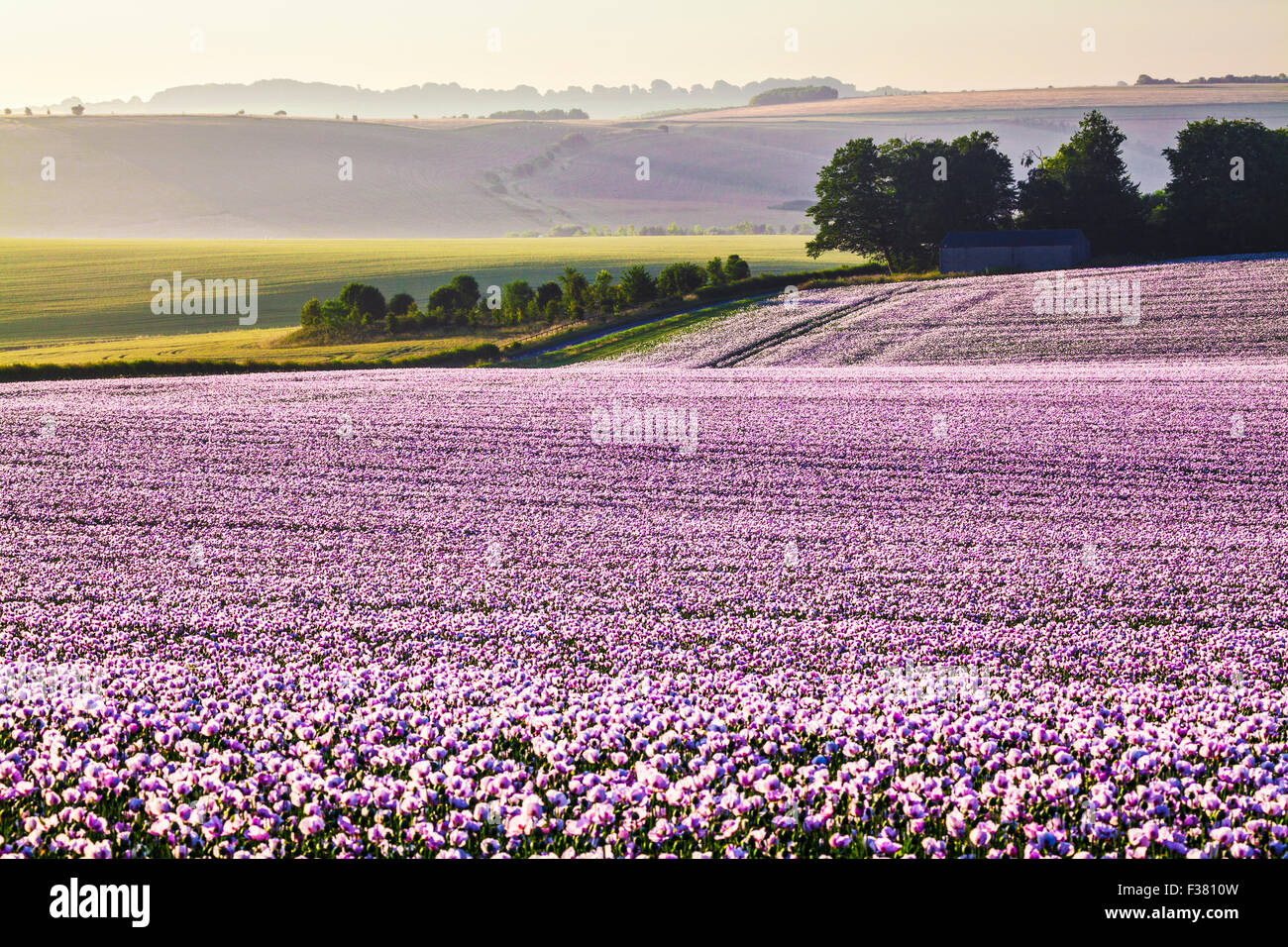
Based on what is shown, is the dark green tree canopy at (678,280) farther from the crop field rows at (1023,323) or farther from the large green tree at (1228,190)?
the large green tree at (1228,190)

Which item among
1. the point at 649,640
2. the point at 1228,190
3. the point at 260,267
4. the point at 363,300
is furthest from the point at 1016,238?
the point at 260,267

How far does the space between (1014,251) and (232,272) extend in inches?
3350

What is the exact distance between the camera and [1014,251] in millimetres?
82812

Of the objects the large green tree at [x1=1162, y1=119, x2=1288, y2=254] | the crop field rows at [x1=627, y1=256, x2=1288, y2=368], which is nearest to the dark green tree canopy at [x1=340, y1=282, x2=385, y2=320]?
the crop field rows at [x1=627, y1=256, x2=1288, y2=368]

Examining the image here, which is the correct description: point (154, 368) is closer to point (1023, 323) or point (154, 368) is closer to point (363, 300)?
point (363, 300)

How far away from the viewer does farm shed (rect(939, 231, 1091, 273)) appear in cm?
8212

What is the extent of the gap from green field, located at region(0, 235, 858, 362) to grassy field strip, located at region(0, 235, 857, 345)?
15 centimetres

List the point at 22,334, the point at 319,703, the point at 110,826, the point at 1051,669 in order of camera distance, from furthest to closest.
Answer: the point at 22,334 < the point at 1051,669 < the point at 319,703 < the point at 110,826

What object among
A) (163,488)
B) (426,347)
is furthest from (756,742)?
(426,347)

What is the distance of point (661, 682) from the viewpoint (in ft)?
33.2

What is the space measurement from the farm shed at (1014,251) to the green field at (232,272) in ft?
123
